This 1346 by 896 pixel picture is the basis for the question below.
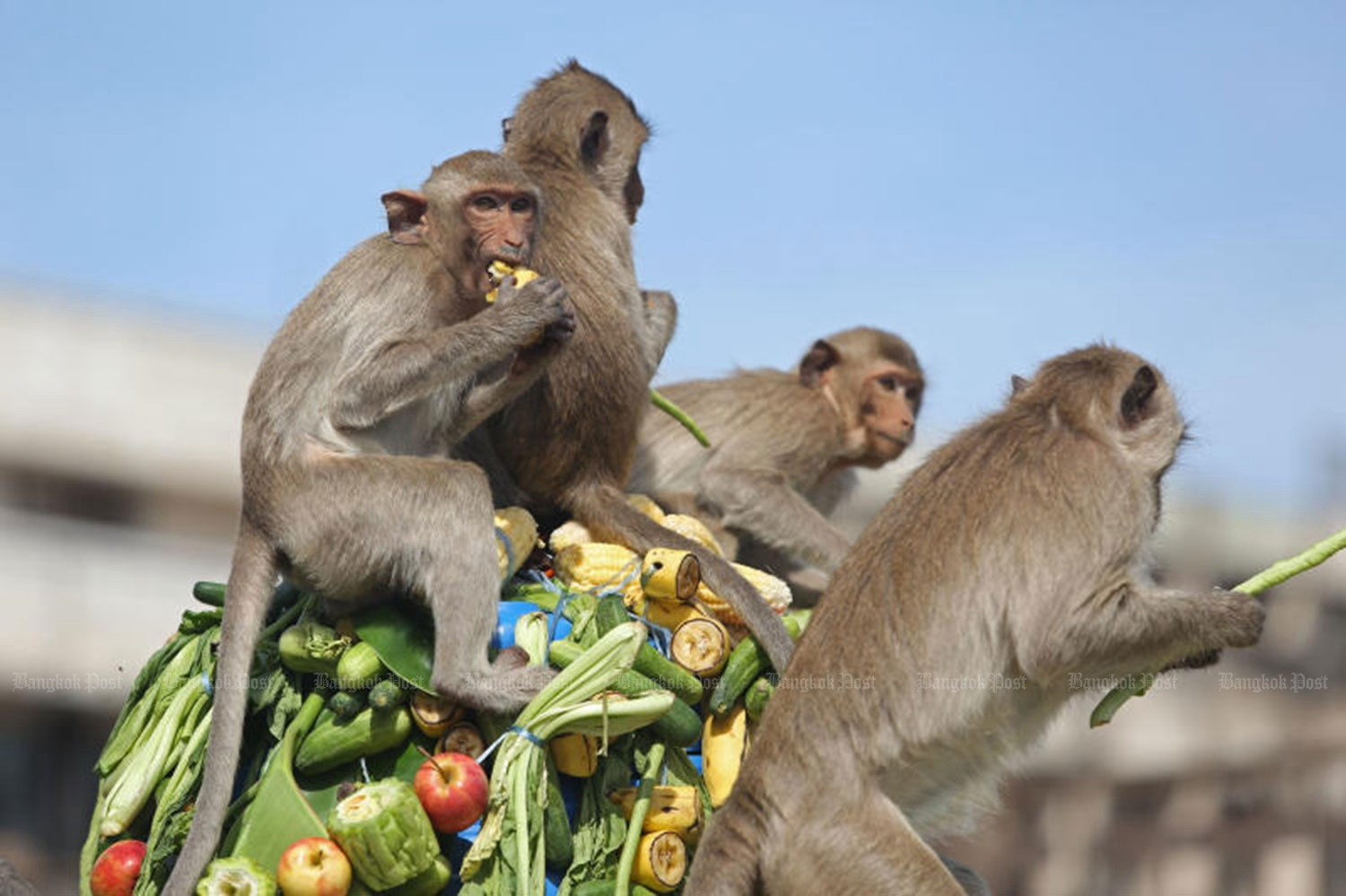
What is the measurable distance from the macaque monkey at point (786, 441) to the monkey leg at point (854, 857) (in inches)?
158

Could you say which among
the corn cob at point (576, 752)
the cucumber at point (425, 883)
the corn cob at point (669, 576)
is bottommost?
the cucumber at point (425, 883)

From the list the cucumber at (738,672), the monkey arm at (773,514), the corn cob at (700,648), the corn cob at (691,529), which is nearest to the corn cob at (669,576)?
the corn cob at (700,648)

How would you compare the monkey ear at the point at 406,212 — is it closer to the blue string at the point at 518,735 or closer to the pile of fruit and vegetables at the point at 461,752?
the pile of fruit and vegetables at the point at 461,752

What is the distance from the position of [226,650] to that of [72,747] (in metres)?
16.4

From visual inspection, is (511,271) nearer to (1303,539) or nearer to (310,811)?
(310,811)

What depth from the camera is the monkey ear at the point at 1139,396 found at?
5.87 meters

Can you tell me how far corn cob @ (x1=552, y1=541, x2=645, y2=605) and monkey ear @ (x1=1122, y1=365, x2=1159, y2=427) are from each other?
5.74 feet

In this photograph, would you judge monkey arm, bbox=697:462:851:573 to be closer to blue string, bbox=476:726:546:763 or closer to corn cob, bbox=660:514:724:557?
corn cob, bbox=660:514:724:557

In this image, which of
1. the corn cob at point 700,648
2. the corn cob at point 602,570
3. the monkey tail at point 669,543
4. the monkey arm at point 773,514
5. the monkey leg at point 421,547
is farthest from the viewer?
the monkey arm at point 773,514

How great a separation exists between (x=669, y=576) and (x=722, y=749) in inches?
23.8

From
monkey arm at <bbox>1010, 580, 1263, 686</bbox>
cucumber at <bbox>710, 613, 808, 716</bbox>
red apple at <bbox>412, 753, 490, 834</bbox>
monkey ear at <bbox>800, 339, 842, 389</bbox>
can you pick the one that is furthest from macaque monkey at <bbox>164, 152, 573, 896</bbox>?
monkey ear at <bbox>800, 339, 842, 389</bbox>

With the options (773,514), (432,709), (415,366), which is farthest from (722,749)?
(773,514)

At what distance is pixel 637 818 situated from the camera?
5.50 m

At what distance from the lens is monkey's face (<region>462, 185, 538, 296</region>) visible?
6406 millimetres
